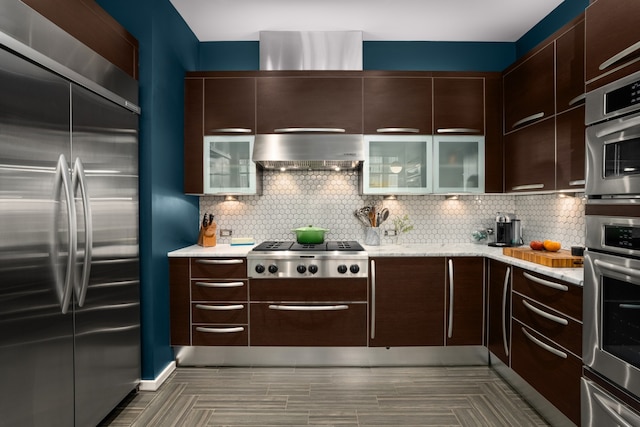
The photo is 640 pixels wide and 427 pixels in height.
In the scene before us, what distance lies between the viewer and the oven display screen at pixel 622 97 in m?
1.54

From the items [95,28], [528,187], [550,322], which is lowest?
[550,322]

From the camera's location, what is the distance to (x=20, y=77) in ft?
5.14

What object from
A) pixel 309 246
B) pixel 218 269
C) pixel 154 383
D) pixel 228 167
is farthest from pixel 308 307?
pixel 228 167

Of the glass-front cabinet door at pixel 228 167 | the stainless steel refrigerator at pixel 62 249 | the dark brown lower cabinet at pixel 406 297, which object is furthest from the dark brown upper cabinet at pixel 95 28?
the dark brown lower cabinet at pixel 406 297

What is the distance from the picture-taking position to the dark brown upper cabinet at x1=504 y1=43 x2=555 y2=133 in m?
2.65

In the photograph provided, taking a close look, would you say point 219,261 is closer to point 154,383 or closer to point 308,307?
point 308,307

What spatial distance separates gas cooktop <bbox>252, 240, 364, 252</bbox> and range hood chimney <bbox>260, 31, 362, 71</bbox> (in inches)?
63.5

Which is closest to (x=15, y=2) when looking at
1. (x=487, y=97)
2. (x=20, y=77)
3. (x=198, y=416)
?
(x=20, y=77)

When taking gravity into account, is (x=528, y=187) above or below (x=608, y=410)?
above

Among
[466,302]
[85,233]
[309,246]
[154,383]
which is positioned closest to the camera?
[85,233]

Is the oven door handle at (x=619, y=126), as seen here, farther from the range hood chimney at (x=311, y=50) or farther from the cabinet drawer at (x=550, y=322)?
the range hood chimney at (x=311, y=50)

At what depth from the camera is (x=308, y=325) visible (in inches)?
122

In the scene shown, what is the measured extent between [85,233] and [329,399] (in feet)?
6.12

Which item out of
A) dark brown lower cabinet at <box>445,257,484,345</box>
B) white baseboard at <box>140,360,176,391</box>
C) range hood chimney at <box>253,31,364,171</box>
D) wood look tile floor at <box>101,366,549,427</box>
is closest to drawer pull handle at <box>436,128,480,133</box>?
range hood chimney at <box>253,31,364,171</box>
